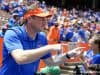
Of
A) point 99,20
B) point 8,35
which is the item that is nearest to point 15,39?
point 8,35

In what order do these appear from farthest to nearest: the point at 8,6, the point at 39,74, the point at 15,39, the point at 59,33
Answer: the point at 8,6 < the point at 59,33 < the point at 39,74 < the point at 15,39

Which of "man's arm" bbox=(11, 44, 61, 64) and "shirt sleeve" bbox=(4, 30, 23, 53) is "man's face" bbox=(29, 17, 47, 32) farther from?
"man's arm" bbox=(11, 44, 61, 64)

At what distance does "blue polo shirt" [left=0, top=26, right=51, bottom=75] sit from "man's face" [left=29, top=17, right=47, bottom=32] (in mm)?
143

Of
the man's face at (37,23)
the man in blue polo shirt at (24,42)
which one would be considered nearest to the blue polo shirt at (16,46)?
the man in blue polo shirt at (24,42)

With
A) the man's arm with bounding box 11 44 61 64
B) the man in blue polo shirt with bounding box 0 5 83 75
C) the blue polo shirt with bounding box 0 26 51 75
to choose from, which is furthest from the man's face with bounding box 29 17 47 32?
the man's arm with bounding box 11 44 61 64

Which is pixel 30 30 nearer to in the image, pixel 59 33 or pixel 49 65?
pixel 49 65

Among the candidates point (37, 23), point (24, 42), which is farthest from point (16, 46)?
point (37, 23)

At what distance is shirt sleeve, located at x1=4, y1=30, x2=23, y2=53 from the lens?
176 inches

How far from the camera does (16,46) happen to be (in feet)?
14.6

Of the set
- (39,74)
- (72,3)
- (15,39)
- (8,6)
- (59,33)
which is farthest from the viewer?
(72,3)

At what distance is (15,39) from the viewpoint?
4.54 metres

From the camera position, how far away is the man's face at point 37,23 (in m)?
4.53

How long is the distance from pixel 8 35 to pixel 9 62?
0.29m

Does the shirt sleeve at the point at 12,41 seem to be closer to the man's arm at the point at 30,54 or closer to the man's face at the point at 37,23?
the man's arm at the point at 30,54
